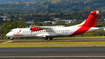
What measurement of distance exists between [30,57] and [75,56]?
A: 479cm

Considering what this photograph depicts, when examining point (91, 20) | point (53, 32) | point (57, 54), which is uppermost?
point (91, 20)

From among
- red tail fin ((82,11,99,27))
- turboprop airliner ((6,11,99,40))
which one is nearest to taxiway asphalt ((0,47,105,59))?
turboprop airliner ((6,11,99,40))

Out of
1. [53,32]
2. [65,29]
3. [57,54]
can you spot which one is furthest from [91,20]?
[57,54]

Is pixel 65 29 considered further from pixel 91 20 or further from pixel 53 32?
pixel 91 20

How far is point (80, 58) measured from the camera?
753 inches

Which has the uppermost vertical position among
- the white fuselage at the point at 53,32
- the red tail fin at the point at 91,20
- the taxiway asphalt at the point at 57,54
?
the red tail fin at the point at 91,20

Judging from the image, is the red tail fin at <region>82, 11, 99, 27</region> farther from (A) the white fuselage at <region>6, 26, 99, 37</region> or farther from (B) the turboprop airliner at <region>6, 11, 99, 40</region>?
(A) the white fuselage at <region>6, 26, 99, 37</region>

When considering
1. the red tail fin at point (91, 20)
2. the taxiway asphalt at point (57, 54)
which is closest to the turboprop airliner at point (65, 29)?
the red tail fin at point (91, 20)

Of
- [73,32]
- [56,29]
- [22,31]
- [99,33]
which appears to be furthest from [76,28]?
[99,33]

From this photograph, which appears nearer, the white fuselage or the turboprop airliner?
the turboprop airliner

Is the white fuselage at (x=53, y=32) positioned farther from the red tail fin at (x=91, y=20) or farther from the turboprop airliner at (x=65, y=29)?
the red tail fin at (x=91, y=20)

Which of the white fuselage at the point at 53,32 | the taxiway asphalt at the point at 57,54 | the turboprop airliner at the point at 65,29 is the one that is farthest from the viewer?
the white fuselage at the point at 53,32

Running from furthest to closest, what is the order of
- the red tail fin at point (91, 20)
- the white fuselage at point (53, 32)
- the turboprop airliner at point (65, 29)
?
the white fuselage at point (53, 32) → the red tail fin at point (91, 20) → the turboprop airliner at point (65, 29)

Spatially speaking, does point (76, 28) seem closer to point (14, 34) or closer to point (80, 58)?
point (14, 34)
